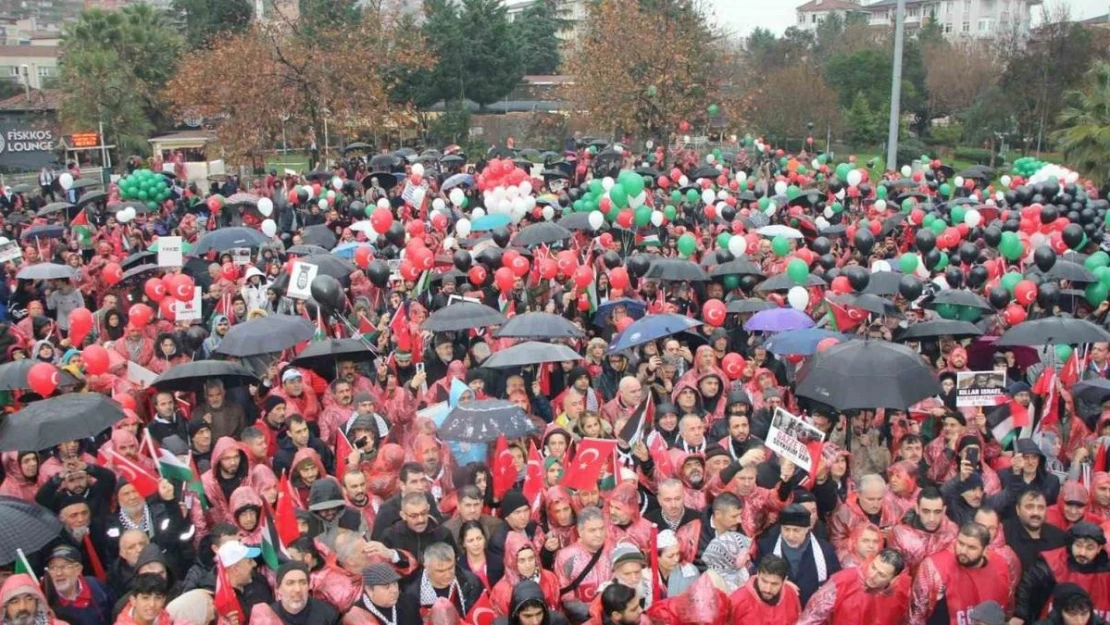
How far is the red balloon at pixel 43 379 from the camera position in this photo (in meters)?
7.70

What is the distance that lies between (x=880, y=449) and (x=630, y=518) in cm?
236

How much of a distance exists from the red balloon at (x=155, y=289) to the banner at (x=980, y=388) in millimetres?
7615

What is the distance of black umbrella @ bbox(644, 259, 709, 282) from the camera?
1109 cm

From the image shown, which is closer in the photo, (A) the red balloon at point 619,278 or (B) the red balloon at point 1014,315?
(B) the red balloon at point 1014,315

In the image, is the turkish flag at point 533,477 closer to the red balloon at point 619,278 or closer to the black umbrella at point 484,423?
the black umbrella at point 484,423

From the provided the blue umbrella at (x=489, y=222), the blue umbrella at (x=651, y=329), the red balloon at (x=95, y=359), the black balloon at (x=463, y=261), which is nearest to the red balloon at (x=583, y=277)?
the black balloon at (x=463, y=261)

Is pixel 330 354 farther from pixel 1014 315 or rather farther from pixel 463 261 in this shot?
pixel 1014 315

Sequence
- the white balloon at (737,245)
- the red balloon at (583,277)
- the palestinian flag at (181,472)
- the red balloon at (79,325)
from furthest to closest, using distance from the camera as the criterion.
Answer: the white balloon at (737,245), the red balloon at (583,277), the red balloon at (79,325), the palestinian flag at (181,472)

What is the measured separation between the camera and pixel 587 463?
6.09 metres

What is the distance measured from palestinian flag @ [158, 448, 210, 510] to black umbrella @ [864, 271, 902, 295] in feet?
22.3

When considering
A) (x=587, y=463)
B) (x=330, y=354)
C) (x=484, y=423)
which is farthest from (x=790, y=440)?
(x=330, y=354)

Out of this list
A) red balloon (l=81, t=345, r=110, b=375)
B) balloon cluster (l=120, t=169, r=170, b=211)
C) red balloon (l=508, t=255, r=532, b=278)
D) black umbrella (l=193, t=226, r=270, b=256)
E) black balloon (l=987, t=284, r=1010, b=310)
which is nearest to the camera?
red balloon (l=81, t=345, r=110, b=375)

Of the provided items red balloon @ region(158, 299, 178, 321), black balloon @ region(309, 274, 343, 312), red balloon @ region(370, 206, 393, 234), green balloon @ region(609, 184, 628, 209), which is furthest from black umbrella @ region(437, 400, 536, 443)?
green balloon @ region(609, 184, 628, 209)

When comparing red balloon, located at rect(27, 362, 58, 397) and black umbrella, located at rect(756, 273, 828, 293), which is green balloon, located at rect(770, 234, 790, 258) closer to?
black umbrella, located at rect(756, 273, 828, 293)
